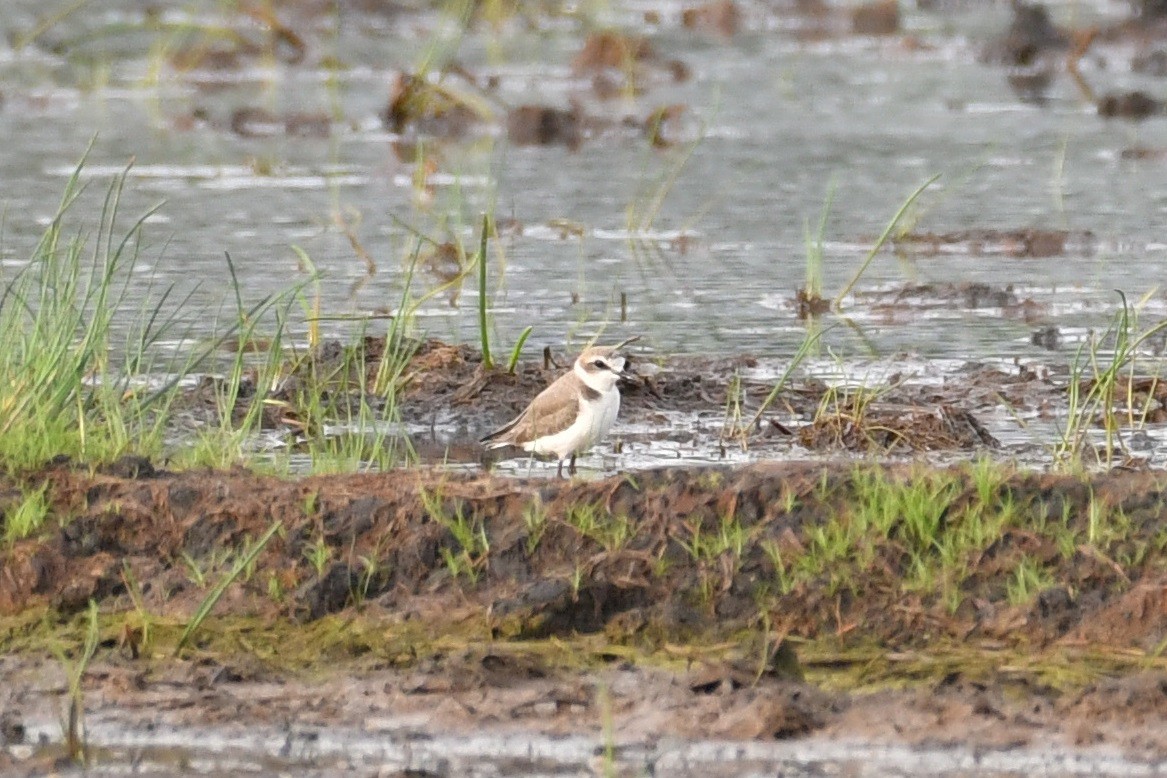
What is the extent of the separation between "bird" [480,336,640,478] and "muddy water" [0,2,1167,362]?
2.93 feet

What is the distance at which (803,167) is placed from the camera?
16.2 m

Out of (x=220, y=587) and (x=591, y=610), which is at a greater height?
(x=220, y=587)

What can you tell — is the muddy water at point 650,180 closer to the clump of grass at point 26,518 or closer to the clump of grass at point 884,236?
the clump of grass at point 884,236

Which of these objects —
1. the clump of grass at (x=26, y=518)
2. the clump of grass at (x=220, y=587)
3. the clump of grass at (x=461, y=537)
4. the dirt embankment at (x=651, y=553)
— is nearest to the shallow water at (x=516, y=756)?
the clump of grass at (x=220, y=587)

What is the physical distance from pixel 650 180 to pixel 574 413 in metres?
8.24

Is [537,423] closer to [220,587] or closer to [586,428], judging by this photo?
[586,428]

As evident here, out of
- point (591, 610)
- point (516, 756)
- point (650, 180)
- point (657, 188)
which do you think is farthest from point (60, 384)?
point (650, 180)

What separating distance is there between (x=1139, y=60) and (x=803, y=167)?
24.4 ft

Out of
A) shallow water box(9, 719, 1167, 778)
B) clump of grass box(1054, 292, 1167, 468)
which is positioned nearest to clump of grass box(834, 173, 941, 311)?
clump of grass box(1054, 292, 1167, 468)

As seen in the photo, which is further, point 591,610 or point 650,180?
point 650,180

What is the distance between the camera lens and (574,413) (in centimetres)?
778

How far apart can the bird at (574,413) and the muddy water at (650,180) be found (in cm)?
89

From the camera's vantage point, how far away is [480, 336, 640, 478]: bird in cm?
773

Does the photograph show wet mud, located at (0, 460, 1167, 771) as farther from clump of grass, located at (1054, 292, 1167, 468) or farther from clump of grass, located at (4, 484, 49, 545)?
clump of grass, located at (1054, 292, 1167, 468)
